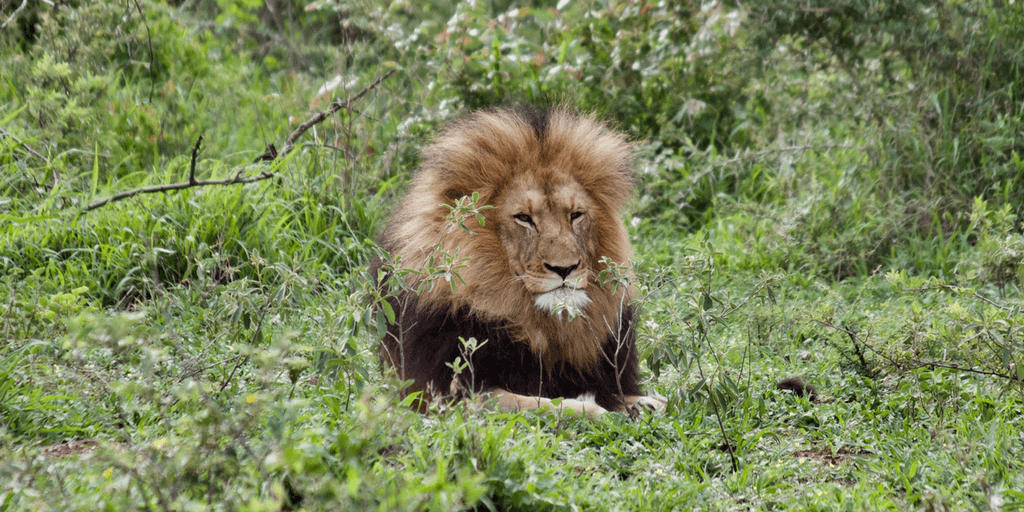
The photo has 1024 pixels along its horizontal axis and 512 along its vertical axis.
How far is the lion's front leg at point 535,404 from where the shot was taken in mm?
2971

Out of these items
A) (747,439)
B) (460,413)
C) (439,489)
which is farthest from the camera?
(747,439)

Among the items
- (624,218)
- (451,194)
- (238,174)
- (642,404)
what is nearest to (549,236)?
(451,194)

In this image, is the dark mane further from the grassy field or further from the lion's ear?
the lion's ear

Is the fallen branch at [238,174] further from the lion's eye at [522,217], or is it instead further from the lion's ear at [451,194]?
the lion's eye at [522,217]

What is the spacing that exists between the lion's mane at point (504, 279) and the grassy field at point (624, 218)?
0.22 metres

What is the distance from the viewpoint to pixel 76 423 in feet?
9.57

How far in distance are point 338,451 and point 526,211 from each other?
1402 mm

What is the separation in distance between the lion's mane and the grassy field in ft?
0.72

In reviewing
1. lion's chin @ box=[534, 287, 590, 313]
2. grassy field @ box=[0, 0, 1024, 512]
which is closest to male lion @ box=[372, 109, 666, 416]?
lion's chin @ box=[534, 287, 590, 313]

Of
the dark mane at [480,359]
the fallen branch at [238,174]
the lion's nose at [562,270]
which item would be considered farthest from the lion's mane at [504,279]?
the fallen branch at [238,174]

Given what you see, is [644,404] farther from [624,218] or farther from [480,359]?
[624,218]

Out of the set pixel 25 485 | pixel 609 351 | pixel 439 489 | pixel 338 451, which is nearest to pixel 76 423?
pixel 25 485

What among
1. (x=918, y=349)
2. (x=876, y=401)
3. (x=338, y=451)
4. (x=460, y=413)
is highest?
(x=338, y=451)

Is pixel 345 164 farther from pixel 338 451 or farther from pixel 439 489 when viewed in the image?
pixel 439 489
